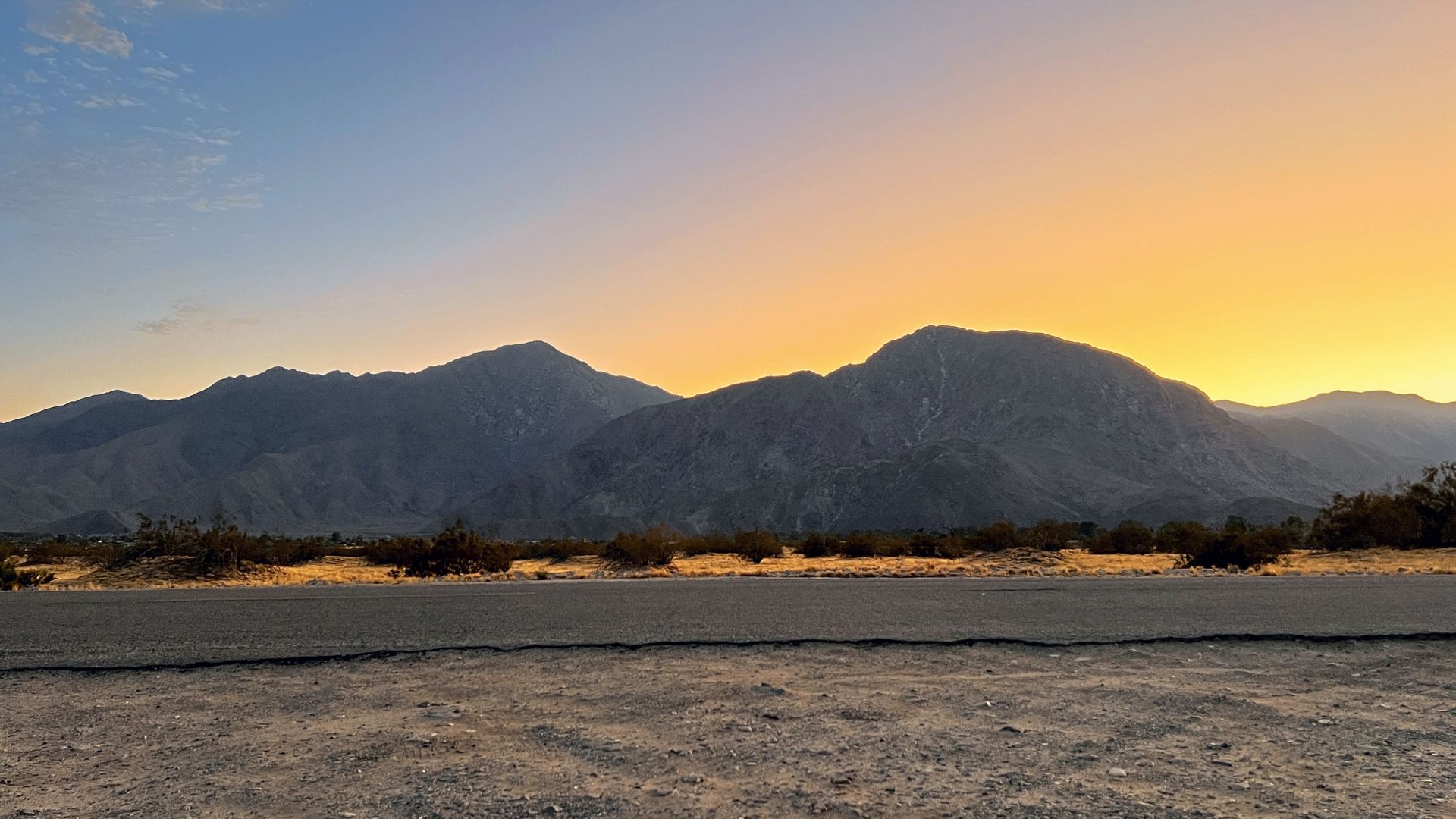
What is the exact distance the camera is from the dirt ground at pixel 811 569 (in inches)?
823

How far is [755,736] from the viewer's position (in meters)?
6.15

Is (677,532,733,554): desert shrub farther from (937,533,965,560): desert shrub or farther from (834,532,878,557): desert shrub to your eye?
(937,533,965,560): desert shrub

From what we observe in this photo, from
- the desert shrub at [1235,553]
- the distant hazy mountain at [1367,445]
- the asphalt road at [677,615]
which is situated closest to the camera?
the asphalt road at [677,615]

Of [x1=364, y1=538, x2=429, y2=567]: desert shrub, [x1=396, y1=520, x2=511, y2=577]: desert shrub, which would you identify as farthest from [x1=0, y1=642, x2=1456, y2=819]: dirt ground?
[x1=364, y1=538, x2=429, y2=567]: desert shrub

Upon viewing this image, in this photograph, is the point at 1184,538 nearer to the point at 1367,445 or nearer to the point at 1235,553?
the point at 1235,553

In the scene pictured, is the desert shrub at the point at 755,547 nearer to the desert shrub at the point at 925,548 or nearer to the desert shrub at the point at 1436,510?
the desert shrub at the point at 925,548

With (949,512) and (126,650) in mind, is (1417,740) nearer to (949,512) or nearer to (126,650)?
(126,650)

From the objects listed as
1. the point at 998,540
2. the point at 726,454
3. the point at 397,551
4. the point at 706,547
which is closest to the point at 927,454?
the point at 726,454

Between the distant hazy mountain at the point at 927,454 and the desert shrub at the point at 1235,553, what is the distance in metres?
62.6

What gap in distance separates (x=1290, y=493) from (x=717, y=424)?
230 ft

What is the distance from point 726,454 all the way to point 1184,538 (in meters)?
91.4

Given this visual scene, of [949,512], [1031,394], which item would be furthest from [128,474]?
[1031,394]

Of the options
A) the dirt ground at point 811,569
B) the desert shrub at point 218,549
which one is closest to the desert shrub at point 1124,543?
the dirt ground at point 811,569

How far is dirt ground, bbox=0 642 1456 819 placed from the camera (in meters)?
5.01
